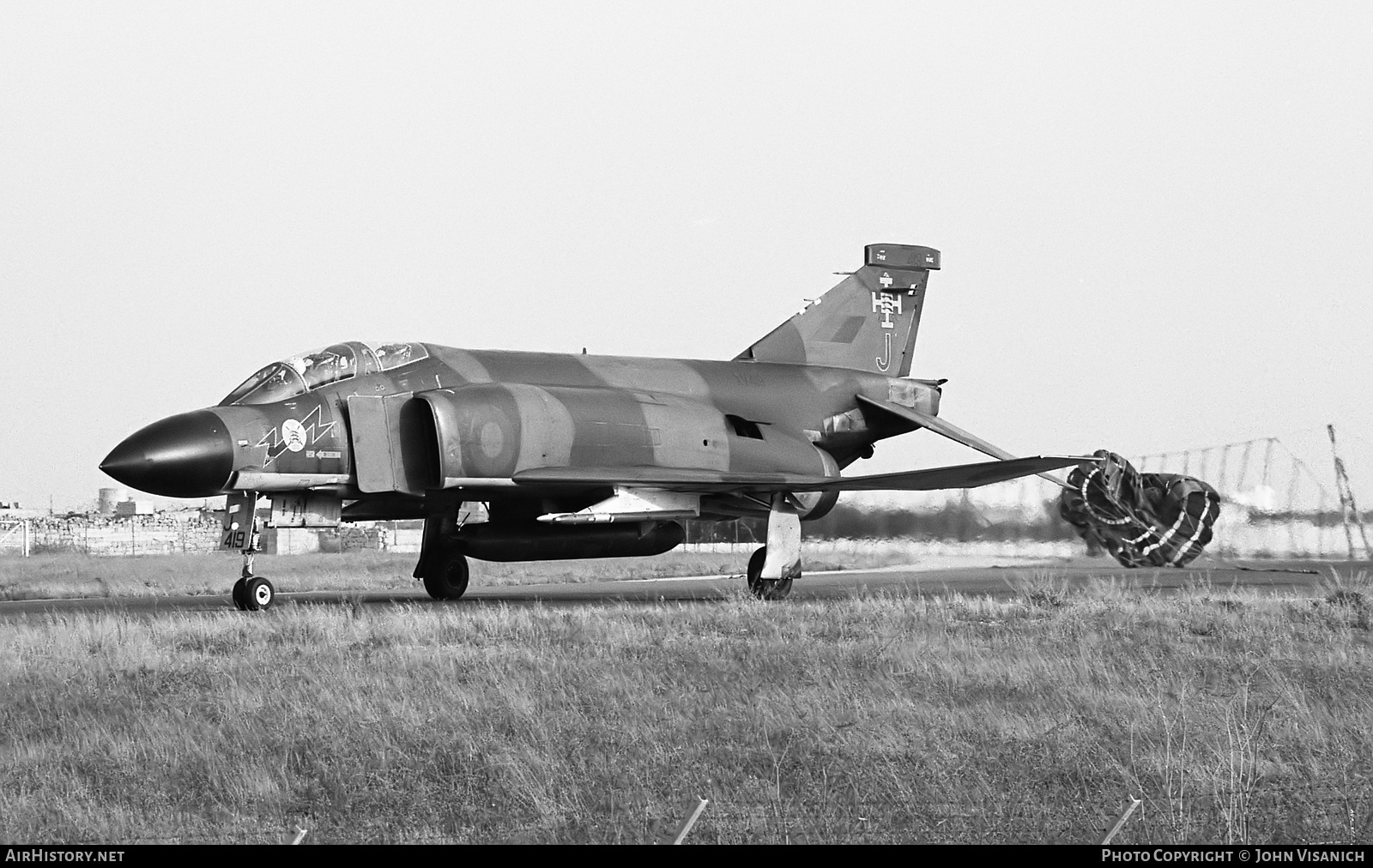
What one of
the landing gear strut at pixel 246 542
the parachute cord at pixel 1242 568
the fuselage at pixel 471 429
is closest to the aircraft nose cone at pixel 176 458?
the fuselage at pixel 471 429

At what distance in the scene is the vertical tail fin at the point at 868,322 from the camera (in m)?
21.5

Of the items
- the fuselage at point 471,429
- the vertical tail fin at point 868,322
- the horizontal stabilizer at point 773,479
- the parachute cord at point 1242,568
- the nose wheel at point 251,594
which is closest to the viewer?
the fuselage at point 471,429

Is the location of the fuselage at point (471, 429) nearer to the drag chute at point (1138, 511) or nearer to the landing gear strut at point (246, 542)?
the landing gear strut at point (246, 542)

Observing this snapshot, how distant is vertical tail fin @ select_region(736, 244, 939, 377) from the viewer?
70.5ft

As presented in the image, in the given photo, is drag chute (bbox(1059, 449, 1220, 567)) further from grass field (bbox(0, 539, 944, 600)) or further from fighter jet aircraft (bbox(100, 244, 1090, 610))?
fighter jet aircraft (bbox(100, 244, 1090, 610))

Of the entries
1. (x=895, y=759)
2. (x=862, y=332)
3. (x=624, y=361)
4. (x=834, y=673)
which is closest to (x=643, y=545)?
(x=624, y=361)

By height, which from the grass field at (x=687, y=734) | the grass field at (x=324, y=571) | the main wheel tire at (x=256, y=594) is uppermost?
the grass field at (x=687, y=734)

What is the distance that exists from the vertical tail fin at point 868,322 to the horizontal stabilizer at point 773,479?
3.17 metres

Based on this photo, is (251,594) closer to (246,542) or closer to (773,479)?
(246,542)

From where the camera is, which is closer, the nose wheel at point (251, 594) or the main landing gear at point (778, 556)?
the nose wheel at point (251, 594)

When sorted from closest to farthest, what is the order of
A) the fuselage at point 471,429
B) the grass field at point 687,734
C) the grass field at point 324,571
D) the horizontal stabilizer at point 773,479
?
the grass field at point 687,734 → the fuselage at point 471,429 → the horizontal stabilizer at point 773,479 → the grass field at point 324,571

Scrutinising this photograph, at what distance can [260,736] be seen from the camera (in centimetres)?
733

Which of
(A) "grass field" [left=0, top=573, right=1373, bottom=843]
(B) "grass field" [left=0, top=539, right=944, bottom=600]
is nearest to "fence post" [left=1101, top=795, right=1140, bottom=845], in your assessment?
(A) "grass field" [left=0, top=573, right=1373, bottom=843]

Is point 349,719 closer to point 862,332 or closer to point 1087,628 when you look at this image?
point 1087,628
